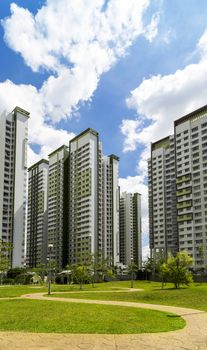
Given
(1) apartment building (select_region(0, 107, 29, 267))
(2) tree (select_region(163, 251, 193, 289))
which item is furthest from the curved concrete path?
(1) apartment building (select_region(0, 107, 29, 267))

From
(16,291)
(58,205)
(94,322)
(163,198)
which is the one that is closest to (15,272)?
(58,205)

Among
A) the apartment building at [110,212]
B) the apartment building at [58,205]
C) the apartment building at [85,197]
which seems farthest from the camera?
the apartment building at [58,205]

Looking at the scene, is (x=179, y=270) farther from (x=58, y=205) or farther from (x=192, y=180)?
(x=58, y=205)

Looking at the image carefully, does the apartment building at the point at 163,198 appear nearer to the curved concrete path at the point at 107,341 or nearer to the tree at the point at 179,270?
the tree at the point at 179,270

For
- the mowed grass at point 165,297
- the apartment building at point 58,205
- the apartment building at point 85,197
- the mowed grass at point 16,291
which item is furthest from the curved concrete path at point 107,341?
the apartment building at point 58,205

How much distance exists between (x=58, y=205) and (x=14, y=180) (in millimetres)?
41506

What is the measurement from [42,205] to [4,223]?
6238 centimetres

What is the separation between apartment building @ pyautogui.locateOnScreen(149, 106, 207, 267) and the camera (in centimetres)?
13188

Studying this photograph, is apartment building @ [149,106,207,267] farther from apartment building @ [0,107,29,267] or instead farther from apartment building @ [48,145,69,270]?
apartment building @ [0,107,29,267]

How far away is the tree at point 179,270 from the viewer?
56906mm

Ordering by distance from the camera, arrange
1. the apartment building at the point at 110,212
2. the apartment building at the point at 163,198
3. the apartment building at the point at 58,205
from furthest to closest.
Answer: the apartment building at the point at 58,205 → the apartment building at the point at 110,212 → the apartment building at the point at 163,198

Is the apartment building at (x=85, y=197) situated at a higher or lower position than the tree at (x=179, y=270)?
higher

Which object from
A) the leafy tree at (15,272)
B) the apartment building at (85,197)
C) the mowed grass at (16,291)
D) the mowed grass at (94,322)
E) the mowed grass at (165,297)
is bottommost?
the leafy tree at (15,272)

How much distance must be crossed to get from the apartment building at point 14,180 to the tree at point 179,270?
85.8 meters
